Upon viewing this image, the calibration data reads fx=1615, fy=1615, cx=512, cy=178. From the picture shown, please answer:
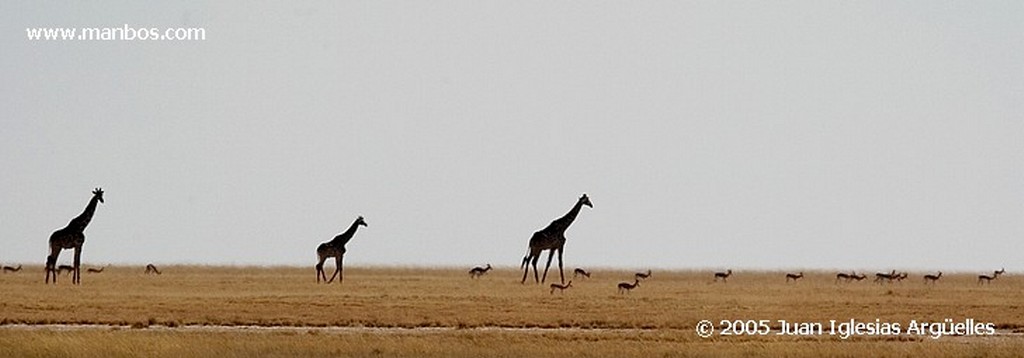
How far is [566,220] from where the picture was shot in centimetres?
5981

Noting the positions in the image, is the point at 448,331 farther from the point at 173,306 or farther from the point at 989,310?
the point at 989,310

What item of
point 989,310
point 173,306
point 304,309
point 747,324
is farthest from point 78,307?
point 989,310

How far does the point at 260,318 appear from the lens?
3797 cm

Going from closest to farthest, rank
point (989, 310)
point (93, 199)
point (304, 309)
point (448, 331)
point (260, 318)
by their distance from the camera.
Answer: point (448, 331) < point (260, 318) < point (304, 309) < point (989, 310) < point (93, 199)

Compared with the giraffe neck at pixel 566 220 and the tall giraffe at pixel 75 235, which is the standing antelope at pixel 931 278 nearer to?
the giraffe neck at pixel 566 220

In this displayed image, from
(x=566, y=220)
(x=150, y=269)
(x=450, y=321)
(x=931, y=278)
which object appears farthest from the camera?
(x=150, y=269)

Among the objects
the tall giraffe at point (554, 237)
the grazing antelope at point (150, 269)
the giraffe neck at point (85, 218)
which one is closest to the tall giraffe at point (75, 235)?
the giraffe neck at point (85, 218)

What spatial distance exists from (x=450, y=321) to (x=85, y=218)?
2783 cm

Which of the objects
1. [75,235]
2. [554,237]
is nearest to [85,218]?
[75,235]

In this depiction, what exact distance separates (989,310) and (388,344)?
21731 mm

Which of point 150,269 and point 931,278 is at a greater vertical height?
point 150,269

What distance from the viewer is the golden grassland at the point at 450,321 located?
98.7 feet

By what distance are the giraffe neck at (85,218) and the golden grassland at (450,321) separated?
15.2 feet

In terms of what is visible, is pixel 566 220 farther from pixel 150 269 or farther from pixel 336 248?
pixel 150 269
